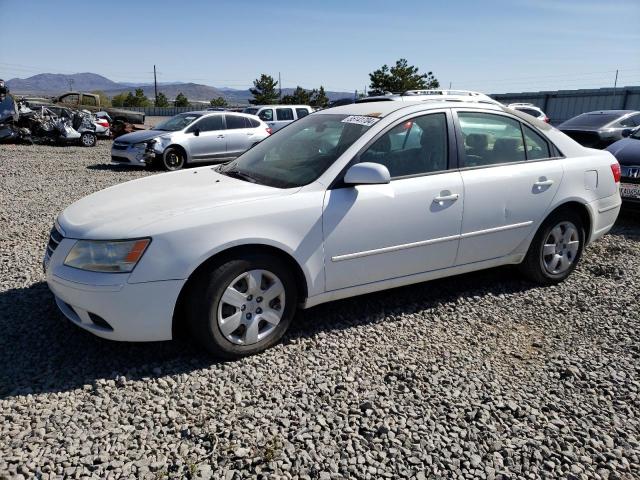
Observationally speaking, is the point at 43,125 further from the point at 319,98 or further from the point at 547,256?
the point at 319,98

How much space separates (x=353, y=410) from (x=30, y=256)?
4.12 m

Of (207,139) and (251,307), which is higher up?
(207,139)

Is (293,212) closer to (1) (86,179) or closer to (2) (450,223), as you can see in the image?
(2) (450,223)

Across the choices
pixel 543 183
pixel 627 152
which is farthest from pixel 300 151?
pixel 627 152

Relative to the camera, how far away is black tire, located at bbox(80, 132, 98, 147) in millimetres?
18734

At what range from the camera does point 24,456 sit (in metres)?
2.42

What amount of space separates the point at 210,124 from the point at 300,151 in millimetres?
10189

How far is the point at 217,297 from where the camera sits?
311cm

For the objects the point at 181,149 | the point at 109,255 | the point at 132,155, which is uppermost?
the point at 109,255

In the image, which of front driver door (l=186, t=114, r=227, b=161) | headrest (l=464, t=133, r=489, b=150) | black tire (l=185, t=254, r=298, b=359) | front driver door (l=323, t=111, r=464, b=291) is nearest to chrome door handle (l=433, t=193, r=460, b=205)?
front driver door (l=323, t=111, r=464, b=291)

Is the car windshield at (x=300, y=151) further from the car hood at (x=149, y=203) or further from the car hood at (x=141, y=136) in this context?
the car hood at (x=141, y=136)

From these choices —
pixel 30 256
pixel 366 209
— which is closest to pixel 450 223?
pixel 366 209

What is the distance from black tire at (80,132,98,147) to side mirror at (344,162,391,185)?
710 inches

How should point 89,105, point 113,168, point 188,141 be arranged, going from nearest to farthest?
point 188,141 < point 113,168 < point 89,105
